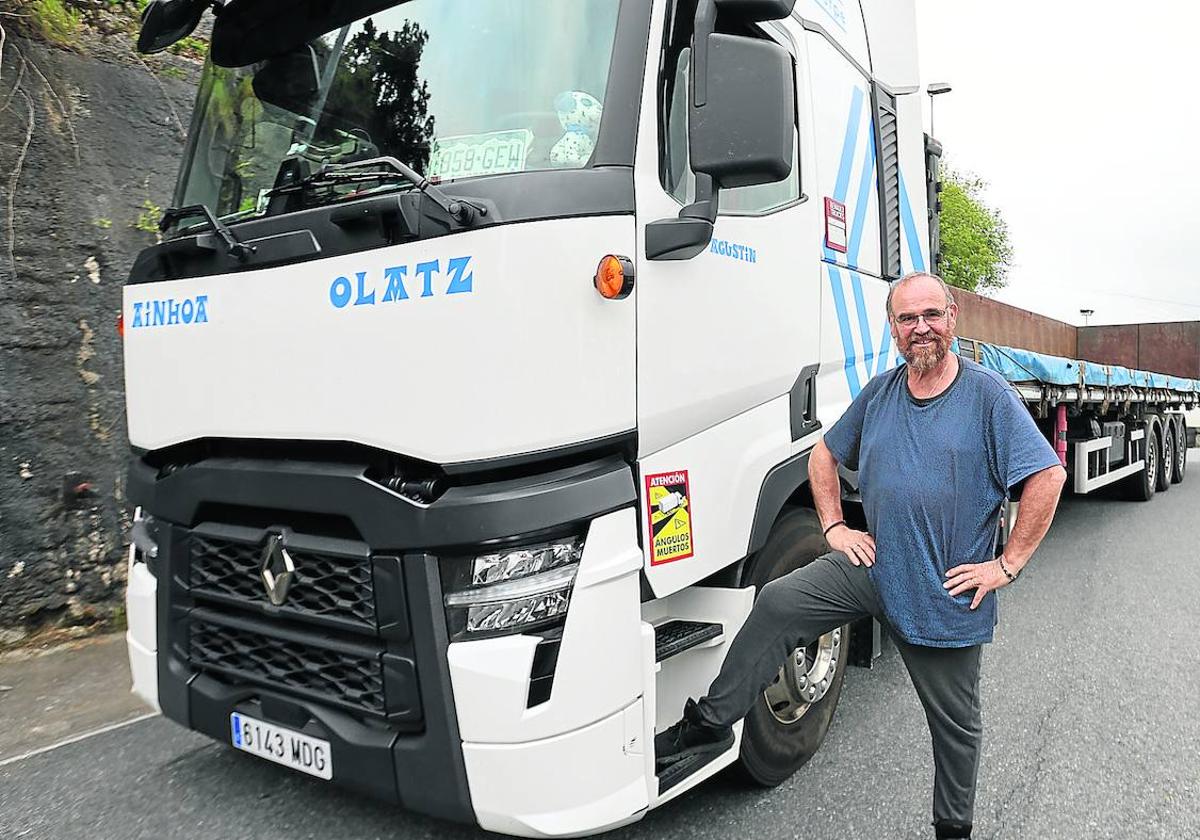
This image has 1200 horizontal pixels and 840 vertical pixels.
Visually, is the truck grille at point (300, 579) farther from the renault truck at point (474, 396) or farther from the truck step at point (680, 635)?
the truck step at point (680, 635)

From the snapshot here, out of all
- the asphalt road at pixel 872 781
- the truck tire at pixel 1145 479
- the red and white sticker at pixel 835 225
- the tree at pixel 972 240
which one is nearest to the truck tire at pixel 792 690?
the asphalt road at pixel 872 781

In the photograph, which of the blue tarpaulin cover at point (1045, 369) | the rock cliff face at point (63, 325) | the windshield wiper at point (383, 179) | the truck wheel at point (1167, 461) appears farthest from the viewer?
the truck wheel at point (1167, 461)

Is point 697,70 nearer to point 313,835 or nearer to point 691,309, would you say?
point 691,309

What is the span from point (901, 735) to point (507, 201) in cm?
268

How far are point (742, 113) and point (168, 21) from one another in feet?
7.10

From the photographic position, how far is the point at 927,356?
2512 millimetres

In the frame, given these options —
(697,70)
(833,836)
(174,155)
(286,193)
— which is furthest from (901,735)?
(174,155)

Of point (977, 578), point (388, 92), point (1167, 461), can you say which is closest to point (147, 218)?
point (388, 92)

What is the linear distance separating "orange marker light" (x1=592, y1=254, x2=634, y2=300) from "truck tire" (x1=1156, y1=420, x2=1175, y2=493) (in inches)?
449

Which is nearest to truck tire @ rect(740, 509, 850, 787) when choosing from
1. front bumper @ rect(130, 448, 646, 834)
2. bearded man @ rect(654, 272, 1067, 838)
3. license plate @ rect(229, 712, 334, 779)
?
bearded man @ rect(654, 272, 1067, 838)

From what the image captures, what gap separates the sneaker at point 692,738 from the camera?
8.39ft

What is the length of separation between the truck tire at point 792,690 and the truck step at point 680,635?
207mm

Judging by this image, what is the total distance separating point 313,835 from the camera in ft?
9.23

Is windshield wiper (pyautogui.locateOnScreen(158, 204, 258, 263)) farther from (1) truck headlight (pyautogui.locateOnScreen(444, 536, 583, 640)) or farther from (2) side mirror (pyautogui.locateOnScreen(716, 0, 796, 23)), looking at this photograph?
(2) side mirror (pyautogui.locateOnScreen(716, 0, 796, 23))
